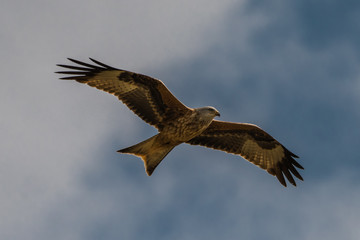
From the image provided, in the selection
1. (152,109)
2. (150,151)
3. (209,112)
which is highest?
(209,112)

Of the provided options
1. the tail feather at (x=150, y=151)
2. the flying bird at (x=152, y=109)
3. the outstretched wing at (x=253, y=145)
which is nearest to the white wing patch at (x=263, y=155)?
the outstretched wing at (x=253, y=145)

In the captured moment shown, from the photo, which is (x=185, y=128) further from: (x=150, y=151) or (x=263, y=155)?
(x=263, y=155)

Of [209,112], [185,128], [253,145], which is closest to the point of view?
[209,112]

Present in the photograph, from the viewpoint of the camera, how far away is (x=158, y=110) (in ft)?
36.6

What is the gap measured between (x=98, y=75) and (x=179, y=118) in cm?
177

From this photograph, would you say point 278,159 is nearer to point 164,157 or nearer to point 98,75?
point 164,157

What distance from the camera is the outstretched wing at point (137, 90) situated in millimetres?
10867

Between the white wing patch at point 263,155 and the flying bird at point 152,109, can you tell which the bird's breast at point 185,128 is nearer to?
the flying bird at point 152,109

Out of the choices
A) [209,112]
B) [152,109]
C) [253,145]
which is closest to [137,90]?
[152,109]

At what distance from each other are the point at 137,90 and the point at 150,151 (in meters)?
1.21

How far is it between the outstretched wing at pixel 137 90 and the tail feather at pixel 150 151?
15.2 inches

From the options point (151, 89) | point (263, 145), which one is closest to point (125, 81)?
point (151, 89)

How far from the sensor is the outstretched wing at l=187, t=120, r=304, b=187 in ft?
39.2

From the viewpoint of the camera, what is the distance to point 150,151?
1098 cm
